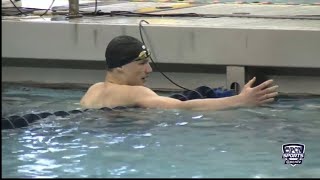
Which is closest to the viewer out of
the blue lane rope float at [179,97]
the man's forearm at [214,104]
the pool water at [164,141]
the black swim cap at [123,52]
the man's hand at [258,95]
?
the pool water at [164,141]

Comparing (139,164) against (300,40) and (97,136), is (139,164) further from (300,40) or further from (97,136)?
(300,40)

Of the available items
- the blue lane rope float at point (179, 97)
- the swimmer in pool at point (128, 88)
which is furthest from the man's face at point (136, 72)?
the blue lane rope float at point (179, 97)

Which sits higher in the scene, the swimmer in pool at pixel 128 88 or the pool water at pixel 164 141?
the swimmer in pool at pixel 128 88

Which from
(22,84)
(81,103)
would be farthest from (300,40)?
(22,84)

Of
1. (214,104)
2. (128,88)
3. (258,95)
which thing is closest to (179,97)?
(128,88)

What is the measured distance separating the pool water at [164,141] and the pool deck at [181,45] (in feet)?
1.56

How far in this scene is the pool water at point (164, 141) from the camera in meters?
3.54

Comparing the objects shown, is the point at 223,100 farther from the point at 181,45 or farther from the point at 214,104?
the point at 181,45

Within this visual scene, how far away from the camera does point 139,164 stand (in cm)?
367

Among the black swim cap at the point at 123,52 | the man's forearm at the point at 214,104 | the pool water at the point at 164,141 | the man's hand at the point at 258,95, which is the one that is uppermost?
the black swim cap at the point at 123,52

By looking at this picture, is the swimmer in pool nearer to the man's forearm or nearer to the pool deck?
the man's forearm

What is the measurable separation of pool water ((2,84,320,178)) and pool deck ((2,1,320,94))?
0.47 metres

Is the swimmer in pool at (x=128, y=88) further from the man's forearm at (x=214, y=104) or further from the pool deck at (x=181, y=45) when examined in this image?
the pool deck at (x=181, y=45)

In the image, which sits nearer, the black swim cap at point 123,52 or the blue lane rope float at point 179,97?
the blue lane rope float at point 179,97
